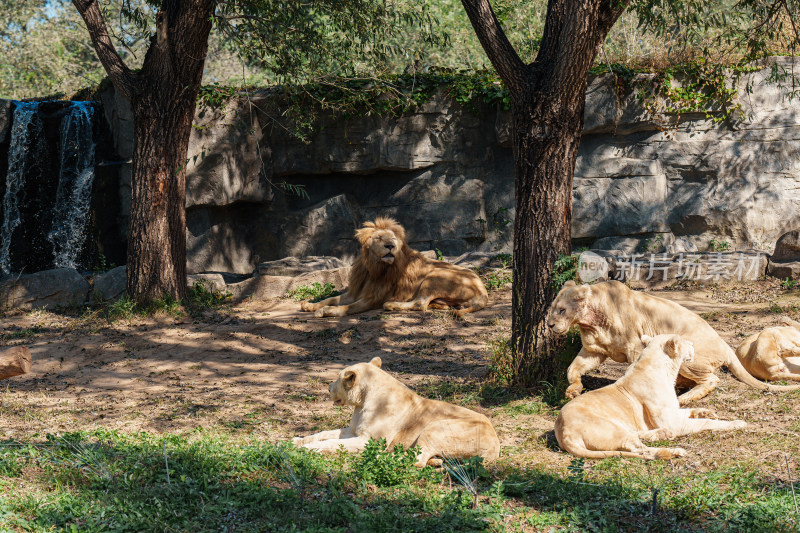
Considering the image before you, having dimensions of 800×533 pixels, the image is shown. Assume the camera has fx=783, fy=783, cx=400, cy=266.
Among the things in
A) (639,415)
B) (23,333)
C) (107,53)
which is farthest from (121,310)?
(639,415)

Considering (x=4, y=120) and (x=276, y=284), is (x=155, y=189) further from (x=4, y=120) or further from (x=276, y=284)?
(x=4, y=120)

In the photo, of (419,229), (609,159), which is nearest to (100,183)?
(419,229)

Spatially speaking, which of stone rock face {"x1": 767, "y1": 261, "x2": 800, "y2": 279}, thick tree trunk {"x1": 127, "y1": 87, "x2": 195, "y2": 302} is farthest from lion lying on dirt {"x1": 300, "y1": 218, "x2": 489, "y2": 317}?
stone rock face {"x1": 767, "y1": 261, "x2": 800, "y2": 279}

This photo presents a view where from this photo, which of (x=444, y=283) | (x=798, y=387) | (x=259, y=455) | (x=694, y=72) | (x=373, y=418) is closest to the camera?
Answer: (x=259, y=455)

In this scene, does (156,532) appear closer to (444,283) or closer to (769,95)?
(444,283)

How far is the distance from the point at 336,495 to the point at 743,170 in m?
13.0

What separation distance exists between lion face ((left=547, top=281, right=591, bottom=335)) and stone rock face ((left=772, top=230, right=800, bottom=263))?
663 cm

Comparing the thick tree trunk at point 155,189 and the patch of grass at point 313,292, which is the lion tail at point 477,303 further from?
the thick tree trunk at point 155,189

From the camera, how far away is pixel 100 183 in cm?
1506

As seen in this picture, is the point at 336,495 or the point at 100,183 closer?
the point at 336,495

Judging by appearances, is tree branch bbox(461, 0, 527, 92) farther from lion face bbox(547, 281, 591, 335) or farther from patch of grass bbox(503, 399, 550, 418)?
patch of grass bbox(503, 399, 550, 418)

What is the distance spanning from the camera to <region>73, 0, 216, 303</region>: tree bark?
35.6 ft

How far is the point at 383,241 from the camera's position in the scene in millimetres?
11109

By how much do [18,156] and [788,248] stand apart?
1360 cm
